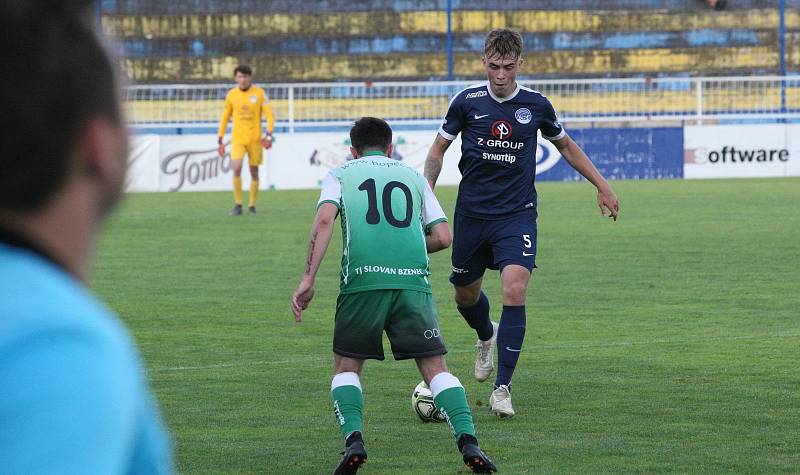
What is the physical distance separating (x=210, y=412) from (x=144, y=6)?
30455 millimetres

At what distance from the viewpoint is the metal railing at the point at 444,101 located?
1196 inches

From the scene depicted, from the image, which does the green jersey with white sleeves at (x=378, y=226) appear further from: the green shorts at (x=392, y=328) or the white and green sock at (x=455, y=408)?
the white and green sock at (x=455, y=408)

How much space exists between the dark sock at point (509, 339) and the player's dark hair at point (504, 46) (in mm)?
1316

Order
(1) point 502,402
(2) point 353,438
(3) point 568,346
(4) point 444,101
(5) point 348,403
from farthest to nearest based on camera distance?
(4) point 444,101
(3) point 568,346
(1) point 502,402
(5) point 348,403
(2) point 353,438

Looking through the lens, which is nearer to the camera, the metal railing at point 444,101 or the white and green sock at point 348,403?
the white and green sock at point 348,403

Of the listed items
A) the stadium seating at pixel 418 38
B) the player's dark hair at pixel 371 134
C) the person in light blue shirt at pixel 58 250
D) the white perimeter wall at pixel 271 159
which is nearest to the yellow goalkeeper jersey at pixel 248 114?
the white perimeter wall at pixel 271 159

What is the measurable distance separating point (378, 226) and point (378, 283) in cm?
24

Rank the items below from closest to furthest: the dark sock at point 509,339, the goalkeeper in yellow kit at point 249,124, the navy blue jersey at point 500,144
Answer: the dark sock at point 509,339 < the navy blue jersey at point 500,144 < the goalkeeper in yellow kit at point 249,124

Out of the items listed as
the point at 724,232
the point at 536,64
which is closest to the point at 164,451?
the point at 724,232

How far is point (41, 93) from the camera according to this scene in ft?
3.02

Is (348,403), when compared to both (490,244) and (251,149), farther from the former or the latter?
(251,149)

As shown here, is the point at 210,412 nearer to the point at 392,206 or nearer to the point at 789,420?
the point at 392,206

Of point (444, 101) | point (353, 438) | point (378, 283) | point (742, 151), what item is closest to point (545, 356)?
point (378, 283)

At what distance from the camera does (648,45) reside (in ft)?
118
